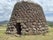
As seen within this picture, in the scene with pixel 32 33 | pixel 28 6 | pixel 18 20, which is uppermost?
pixel 28 6

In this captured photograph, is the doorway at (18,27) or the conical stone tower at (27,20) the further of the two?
the doorway at (18,27)

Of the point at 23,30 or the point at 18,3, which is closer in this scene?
the point at 23,30

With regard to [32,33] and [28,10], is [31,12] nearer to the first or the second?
[28,10]

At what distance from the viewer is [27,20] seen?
17797 millimetres

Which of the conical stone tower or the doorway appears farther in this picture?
the doorway

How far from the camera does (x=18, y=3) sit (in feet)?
62.6

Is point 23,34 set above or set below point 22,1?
below

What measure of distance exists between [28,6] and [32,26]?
6.55ft

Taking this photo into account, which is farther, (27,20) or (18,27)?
(18,27)

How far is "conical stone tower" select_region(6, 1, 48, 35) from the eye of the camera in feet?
58.0

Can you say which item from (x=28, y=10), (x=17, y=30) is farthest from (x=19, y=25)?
(x=28, y=10)

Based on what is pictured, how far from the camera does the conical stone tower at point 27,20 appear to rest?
17688 millimetres

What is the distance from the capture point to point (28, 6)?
18.4m

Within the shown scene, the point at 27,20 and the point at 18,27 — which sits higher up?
the point at 27,20
